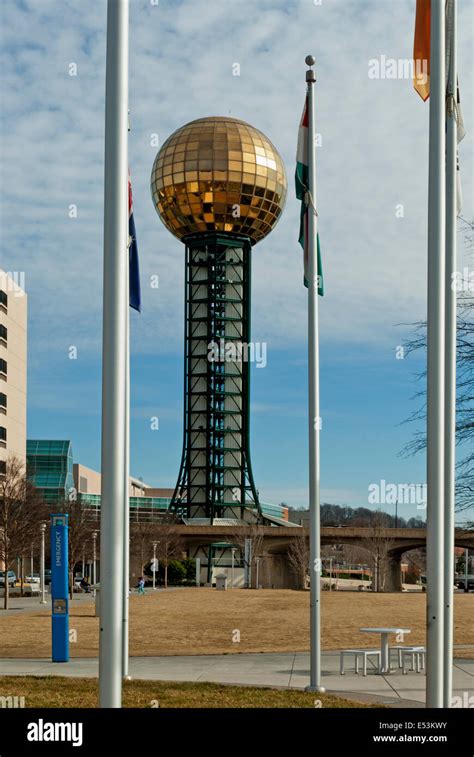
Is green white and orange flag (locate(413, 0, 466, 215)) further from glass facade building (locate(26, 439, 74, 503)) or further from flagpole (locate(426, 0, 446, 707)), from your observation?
glass facade building (locate(26, 439, 74, 503))

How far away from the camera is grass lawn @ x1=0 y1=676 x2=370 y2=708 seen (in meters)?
14.1

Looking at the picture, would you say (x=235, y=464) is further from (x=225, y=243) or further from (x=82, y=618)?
(x=82, y=618)

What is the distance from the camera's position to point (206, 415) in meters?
102

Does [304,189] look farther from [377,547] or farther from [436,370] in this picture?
[377,547]

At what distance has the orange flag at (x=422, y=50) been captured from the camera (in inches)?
508

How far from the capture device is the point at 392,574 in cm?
10769

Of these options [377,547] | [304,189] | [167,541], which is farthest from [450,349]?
[377,547]

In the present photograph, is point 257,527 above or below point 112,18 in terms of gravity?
below

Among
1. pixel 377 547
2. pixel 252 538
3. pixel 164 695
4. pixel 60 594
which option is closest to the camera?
pixel 164 695

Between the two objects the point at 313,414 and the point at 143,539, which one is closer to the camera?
the point at 313,414

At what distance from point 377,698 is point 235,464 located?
88.1m

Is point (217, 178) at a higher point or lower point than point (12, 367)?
higher

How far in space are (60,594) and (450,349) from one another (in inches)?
452
